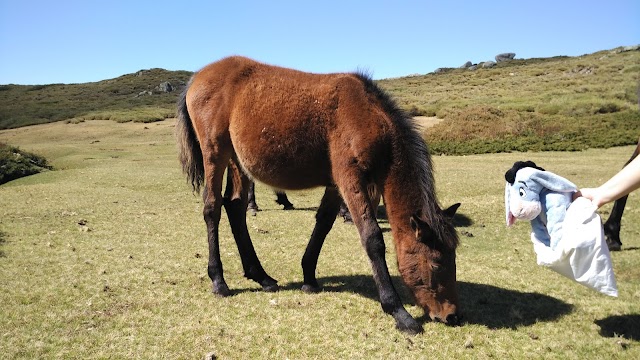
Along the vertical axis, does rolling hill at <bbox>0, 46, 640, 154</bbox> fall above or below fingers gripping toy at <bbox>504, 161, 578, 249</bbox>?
above

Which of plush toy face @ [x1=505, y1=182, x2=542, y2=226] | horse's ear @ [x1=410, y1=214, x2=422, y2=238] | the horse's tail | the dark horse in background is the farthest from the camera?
the dark horse in background

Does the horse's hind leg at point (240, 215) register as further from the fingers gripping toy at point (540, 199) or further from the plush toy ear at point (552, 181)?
the plush toy ear at point (552, 181)

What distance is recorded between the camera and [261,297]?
6004 millimetres

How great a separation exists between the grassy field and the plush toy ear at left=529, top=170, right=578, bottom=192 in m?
1.57

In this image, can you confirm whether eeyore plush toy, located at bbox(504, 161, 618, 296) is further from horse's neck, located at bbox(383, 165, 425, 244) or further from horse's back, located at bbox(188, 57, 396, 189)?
horse's back, located at bbox(188, 57, 396, 189)

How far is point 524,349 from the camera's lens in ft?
14.6

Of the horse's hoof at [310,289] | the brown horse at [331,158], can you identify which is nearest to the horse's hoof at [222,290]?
the brown horse at [331,158]

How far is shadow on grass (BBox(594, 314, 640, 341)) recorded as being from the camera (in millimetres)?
4682

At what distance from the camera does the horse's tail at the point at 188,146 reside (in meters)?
6.91

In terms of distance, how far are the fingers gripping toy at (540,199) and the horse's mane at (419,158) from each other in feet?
2.30

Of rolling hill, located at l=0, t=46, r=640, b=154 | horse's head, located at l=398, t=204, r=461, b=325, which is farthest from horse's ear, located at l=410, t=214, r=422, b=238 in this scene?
rolling hill, located at l=0, t=46, r=640, b=154

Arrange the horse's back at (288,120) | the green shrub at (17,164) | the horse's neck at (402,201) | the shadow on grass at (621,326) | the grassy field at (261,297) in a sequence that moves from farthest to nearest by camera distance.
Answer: the green shrub at (17,164)
the horse's back at (288,120)
the horse's neck at (402,201)
the shadow on grass at (621,326)
the grassy field at (261,297)

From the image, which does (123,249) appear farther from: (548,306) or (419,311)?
(548,306)

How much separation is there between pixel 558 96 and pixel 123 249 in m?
54.5
